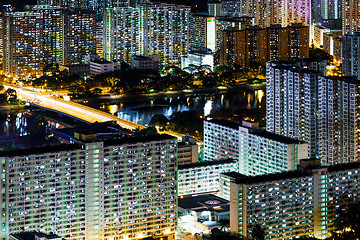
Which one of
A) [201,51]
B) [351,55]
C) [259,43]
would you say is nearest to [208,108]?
[351,55]

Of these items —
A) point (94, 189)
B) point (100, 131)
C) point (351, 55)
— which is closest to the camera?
point (94, 189)

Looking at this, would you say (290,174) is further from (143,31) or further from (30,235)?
(143,31)

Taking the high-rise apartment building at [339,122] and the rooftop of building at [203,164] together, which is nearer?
the rooftop of building at [203,164]

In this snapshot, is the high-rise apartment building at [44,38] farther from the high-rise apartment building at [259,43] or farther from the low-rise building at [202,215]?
the low-rise building at [202,215]

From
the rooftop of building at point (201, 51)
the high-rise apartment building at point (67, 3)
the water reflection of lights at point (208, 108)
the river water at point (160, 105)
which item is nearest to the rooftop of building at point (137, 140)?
the river water at point (160, 105)

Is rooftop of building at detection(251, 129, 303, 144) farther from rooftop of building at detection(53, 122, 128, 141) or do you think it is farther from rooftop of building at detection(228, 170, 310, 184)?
rooftop of building at detection(53, 122, 128, 141)

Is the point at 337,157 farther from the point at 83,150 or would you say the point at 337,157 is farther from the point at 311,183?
the point at 83,150

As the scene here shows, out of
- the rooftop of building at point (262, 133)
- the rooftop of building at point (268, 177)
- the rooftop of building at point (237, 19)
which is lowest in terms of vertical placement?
the rooftop of building at point (268, 177)
